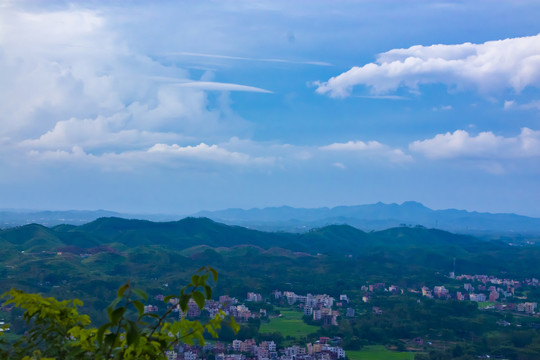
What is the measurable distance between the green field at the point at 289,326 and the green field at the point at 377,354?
6085mm

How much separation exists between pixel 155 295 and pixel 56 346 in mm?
57198

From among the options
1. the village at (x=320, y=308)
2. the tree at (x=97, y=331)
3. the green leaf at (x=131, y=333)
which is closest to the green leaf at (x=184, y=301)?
the tree at (x=97, y=331)

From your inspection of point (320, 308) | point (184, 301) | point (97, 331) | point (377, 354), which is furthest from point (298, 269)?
point (184, 301)

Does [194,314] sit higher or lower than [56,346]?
lower

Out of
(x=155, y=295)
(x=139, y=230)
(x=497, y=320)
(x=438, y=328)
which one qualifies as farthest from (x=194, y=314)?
A: (x=139, y=230)

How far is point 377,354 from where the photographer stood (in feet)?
135

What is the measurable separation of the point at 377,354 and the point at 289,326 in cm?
1262

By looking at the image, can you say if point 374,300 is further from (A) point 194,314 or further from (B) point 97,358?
(B) point 97,358

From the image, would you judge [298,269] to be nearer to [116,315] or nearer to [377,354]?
[377,354]

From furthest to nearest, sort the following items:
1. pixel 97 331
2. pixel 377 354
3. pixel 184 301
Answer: pixel 377 354 → pixel 97 331 → pixel 184 301

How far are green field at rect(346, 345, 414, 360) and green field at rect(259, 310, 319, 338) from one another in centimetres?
609

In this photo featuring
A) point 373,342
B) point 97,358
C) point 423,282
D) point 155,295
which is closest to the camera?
point 97,358

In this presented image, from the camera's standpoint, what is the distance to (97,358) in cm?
381

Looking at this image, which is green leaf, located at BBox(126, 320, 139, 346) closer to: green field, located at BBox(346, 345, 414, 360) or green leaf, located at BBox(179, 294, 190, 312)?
green leaf, located at BBox(179, 294, 190, 312)
